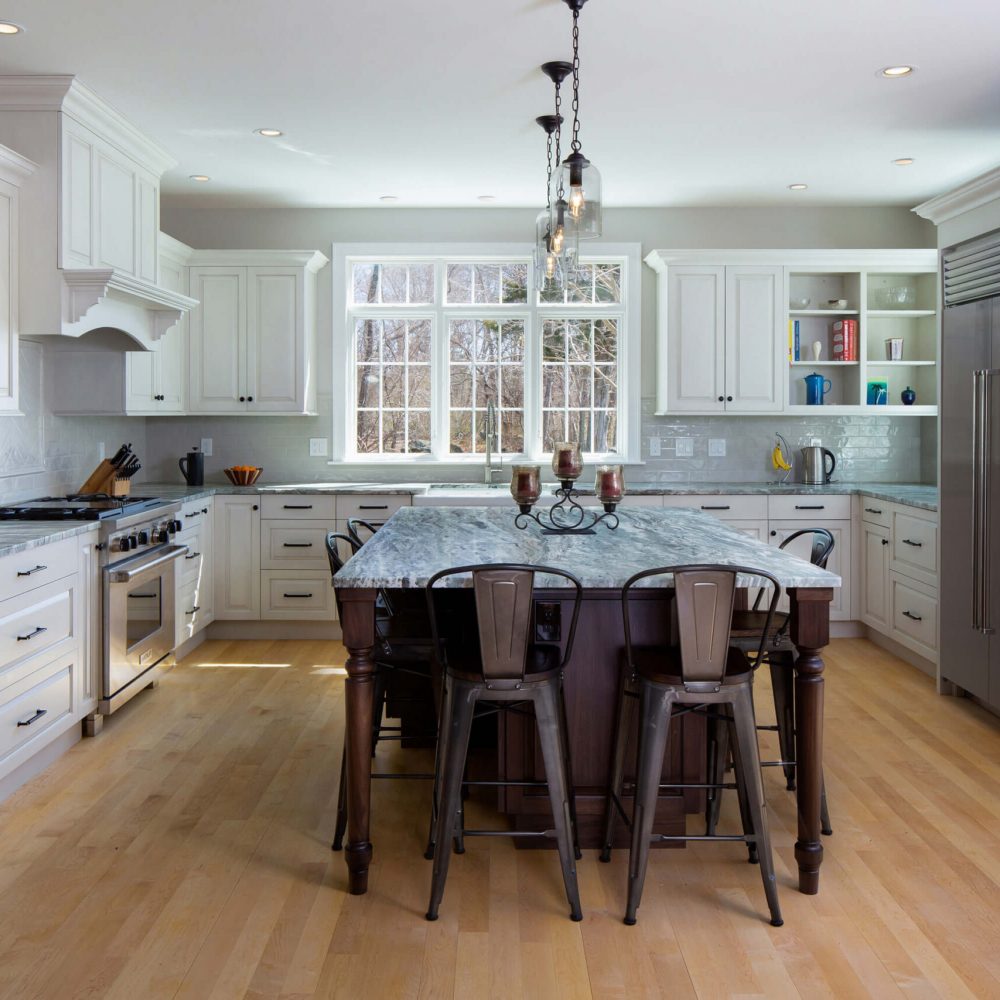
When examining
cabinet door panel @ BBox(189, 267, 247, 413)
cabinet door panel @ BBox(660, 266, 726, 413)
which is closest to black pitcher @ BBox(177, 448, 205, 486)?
cabinet door panel @ BBox(189, 267, 247, 413)

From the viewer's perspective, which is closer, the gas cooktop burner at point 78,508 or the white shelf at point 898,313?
the gas cooktop burner at point 78,508

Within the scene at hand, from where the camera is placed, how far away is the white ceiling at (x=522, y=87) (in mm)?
3350

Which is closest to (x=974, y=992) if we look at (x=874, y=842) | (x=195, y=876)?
(x=874, y=842)

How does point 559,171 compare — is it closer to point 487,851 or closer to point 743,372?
point 487,851

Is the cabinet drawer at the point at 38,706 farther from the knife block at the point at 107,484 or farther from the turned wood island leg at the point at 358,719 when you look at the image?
the turned wood island leg at the point at 358,719

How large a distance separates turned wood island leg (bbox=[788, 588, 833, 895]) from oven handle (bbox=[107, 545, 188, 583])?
280 cm

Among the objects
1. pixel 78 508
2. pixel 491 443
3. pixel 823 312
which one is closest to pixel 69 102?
pixel 78 508

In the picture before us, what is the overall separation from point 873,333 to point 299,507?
3.87 m

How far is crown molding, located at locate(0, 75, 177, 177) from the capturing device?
3943 mm

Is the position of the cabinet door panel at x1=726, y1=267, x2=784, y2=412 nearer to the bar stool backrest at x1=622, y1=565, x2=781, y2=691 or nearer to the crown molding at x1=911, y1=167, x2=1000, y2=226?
the crown molding at x1=911, y1=167, x2=1000, y2=226

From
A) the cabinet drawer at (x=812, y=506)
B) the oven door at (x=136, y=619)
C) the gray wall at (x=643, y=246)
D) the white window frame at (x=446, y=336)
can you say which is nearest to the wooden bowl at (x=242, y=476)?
the gray wall at (x=643, y=246)

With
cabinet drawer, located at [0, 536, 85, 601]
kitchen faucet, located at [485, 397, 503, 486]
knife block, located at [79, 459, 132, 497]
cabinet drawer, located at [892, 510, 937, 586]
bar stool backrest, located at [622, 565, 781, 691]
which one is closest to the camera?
bar stool backrest, located at [622, 565, 781, 691]

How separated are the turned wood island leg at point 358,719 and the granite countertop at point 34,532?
136 cm

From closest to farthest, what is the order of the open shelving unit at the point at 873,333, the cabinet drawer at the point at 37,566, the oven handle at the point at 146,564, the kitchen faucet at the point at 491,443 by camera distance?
the cabinet drawer at the point at 37,566
the oven handle at the point at 146,564
the open shelving unit at the point at 873,333
the kitchen faucet at the point at 491,443
